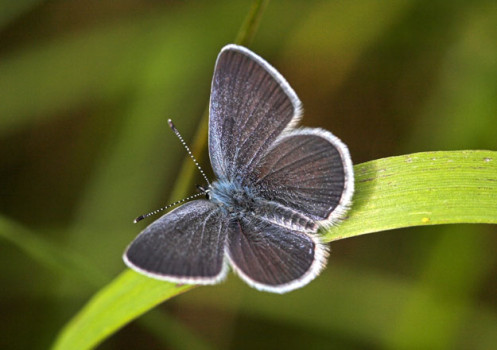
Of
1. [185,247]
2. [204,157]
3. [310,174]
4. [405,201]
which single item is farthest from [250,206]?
[204,157]

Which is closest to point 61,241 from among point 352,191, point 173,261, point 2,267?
point 2,267

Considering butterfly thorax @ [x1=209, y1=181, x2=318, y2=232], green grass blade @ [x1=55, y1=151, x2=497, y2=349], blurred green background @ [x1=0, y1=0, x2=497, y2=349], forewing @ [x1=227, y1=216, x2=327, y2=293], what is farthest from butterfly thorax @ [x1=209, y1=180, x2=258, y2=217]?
blurred green background @ [x1=0, y1=0, x2=497, y2=349]

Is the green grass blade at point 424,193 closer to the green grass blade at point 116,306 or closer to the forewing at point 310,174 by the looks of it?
the forewing at point 310,174

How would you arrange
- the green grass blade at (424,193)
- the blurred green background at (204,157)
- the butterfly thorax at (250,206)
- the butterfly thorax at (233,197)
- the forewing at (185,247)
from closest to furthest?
the forewing at (185,247)
the green grass blade at (424,193)
the butterfly thorax at (250,206)
the butterfly thorax at (233,197)
the blurred green background at (204,157)

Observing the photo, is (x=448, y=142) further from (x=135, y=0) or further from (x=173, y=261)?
(x=135, y=0)

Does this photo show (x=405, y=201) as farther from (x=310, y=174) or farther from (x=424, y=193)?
(x=310, y=174)

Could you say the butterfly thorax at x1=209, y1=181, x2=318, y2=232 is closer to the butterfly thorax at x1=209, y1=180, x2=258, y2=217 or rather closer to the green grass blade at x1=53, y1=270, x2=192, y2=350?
the butterfly thorax at x1=209, y1=180, x2=258, y2=217

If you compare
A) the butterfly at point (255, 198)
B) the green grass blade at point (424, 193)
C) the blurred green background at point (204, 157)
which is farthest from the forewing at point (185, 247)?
the blurred green background at point (204, 157)
